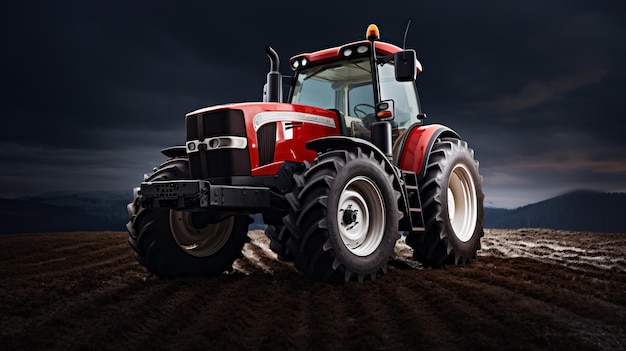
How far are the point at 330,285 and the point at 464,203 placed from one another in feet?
11.1

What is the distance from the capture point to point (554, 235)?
1185 centimetres

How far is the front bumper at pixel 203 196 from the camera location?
16.8ft

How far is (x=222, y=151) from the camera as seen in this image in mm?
5777

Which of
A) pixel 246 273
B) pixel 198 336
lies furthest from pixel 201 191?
pixel 246 273

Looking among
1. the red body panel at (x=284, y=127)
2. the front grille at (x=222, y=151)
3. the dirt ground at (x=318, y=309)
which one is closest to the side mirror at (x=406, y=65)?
the red body panel at (x=284, y=127)

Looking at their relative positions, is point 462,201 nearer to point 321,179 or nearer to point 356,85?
point 356,85

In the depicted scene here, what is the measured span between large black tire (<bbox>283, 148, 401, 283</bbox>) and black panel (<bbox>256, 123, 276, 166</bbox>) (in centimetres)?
69

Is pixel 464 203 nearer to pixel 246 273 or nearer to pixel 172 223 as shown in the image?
pixel 246 273

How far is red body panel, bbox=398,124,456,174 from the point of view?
701 centimetres

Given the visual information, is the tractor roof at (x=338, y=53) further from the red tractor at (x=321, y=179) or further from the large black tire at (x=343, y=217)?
the large black tire at (x=343, y=217)

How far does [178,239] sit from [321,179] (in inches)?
84.5

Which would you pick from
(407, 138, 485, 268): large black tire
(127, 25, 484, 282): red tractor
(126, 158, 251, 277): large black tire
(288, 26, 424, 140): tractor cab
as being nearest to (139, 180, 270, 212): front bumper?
(127, 25, 484, 282): red tractor

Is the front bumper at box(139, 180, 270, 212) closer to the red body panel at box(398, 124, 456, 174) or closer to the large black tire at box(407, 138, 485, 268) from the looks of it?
the red body panel at box(398, 124, 456, 174)

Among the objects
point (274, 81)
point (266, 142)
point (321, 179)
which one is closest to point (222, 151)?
point (266, 142)
